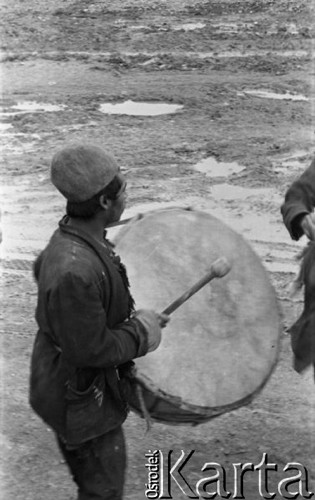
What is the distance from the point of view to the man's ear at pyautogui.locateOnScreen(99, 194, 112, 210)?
3.42 m

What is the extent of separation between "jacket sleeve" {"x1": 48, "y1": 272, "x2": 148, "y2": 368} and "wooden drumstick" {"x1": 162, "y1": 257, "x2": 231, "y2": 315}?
0.34 m

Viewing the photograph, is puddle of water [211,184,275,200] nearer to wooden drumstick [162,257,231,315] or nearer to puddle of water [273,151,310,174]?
puddle of water [273,151,310,174]

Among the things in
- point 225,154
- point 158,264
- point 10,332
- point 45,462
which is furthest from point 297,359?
point 225,154

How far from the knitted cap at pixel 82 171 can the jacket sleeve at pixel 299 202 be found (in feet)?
3.14

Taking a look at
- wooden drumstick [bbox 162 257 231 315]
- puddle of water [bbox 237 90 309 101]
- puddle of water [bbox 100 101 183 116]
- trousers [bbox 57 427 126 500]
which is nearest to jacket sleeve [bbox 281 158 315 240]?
wooden drumstick [bbox 162 257 231 315]

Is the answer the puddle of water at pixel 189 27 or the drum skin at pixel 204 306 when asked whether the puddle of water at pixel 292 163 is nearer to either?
the puddle of water at pixel 189 27

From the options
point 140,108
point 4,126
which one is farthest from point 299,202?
point 4,126

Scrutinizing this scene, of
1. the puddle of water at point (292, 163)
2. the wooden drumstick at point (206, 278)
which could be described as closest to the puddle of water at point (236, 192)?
the puddle of water at point (292, 163)

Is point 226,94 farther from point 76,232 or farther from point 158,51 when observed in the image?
point 76,232

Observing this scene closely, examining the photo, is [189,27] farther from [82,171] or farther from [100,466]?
[100,466]

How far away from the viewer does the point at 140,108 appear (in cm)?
930

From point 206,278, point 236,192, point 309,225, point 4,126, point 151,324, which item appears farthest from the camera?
point 4,126

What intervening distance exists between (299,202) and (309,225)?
171 millimetres

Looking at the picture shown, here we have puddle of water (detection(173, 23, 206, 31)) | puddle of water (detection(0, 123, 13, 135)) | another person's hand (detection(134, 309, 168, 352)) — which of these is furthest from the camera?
puddle of water (detection(173, 23, 206, 31))
